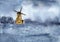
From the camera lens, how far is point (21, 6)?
12.0 feet

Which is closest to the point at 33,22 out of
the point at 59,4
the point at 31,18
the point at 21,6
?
the point at 31,18

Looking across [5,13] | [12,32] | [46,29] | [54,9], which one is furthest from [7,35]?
[54,9]

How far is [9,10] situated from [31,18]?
455 millimetres

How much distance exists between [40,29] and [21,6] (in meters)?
0.58

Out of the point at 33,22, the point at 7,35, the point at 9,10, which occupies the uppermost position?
the point at 9,10

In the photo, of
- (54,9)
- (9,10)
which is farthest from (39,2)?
(9,10)

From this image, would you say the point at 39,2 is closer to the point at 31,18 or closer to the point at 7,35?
the point at 31,18

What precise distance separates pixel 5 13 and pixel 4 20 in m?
0.14

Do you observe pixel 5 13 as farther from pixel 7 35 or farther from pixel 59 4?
pixel 59 4

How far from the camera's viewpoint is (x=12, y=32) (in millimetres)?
3619

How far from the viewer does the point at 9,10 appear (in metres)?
3.68

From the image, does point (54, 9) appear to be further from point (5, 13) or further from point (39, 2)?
point (5, 13)

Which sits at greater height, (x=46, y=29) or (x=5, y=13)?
(x=5, y=13)

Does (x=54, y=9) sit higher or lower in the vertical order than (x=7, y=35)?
higher
